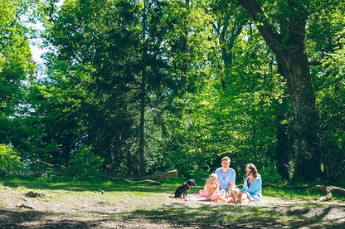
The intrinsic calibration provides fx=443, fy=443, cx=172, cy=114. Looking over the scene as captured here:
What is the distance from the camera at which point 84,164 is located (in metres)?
20.6

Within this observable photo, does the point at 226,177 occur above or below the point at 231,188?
above

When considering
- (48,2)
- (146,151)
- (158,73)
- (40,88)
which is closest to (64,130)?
(40,88)

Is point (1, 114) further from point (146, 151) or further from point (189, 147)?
point (189, 147)

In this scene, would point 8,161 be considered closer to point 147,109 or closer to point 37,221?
point 147,109

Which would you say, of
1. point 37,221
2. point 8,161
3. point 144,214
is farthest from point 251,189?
point 8,161

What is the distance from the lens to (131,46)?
75.7 ft

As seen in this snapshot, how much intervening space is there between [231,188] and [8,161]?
11258mm

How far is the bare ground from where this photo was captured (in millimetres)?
7246

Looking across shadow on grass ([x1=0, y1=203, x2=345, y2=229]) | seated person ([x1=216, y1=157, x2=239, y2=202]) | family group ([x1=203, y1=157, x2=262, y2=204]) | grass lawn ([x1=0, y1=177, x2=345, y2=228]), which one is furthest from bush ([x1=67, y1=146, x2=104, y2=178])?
shadow on grass ([x1=0, y1=203, x2=345, y2=229])

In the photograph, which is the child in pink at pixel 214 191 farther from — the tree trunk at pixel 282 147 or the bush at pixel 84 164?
the tree trunk at pixel 282 147

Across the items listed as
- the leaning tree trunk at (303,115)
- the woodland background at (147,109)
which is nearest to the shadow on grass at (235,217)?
the leaning tree trunk at (303,115)

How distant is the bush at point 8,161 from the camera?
19.3 meters

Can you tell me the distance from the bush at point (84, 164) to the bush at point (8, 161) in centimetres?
241

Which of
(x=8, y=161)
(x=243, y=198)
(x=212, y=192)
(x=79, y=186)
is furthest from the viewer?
(x=8, y=161)
